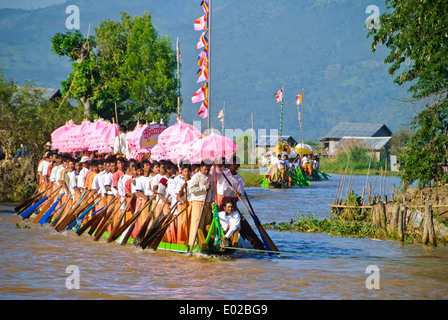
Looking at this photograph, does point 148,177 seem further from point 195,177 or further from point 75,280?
point 75,280

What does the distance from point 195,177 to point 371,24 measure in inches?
402

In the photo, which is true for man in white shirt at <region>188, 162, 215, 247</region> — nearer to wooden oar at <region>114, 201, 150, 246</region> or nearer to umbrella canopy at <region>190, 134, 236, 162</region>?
umbrella canopy at <region>190, 134, 236, 162</region>

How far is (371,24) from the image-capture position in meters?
19.4

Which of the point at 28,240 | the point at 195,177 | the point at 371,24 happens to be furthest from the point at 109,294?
the point at 371,24

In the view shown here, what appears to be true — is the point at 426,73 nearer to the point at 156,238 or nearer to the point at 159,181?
the point at 159,181

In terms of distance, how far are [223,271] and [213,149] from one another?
7.93 feet

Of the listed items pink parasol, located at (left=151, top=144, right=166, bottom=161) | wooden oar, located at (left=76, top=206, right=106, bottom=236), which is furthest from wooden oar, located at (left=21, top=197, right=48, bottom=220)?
pink parasol, located at (left=151, top=144, right=166, bottom=161)

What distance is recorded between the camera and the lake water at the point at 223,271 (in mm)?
9586

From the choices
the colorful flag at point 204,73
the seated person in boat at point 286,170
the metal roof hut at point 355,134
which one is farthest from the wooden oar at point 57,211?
the metal roof hut at point 355,134

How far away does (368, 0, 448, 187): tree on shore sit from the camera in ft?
55.1

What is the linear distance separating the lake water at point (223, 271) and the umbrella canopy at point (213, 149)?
192cm

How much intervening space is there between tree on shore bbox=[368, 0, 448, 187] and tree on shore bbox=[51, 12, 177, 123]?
774 inches

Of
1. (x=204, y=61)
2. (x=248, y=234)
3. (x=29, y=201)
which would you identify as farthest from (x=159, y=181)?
(x=29, y=201)

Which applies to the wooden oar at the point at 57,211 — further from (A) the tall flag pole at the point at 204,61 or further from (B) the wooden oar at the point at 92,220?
(A) the tall flag pole at the point at 204,61
